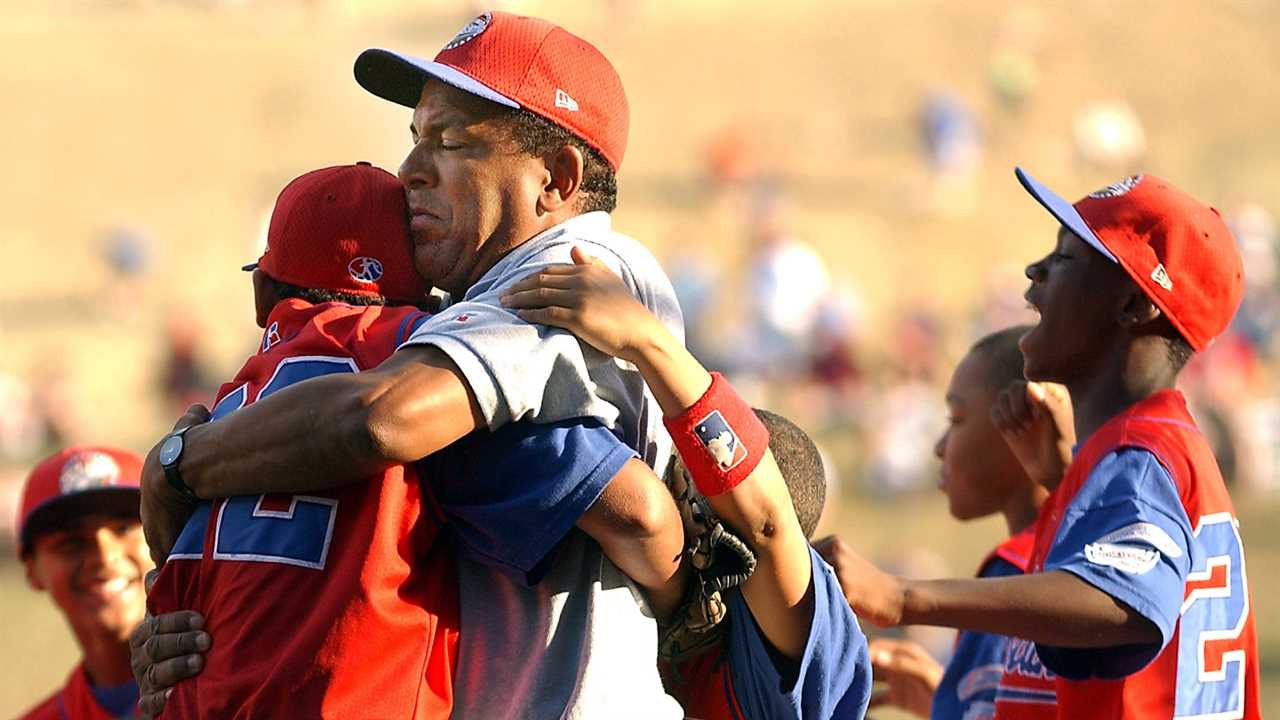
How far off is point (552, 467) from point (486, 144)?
0.62 meters

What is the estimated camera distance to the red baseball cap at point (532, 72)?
2.75 metres

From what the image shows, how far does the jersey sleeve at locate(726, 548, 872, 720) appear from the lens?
2.76m

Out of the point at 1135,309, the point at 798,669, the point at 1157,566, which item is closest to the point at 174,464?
the point at 798,669

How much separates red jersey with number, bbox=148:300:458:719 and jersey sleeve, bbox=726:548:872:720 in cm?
A: 52

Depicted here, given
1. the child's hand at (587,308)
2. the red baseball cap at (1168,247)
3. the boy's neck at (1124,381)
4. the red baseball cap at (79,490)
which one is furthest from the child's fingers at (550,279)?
the red baseball cap at (79,490)

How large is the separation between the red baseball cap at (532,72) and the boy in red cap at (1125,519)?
3.16 feet

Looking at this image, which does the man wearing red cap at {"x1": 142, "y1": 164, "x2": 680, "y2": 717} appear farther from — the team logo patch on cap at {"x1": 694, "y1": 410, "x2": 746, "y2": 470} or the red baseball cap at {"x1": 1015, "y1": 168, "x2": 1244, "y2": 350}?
the red baseball cap at {"x1": 1015, "y1": 168, "x2": 1244, "y2": 350}

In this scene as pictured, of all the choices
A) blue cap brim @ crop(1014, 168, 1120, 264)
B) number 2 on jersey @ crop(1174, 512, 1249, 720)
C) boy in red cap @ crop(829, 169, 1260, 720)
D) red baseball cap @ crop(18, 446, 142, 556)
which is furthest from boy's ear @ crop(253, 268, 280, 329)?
number 2 on jersey @ crop(1174, 512, 1249, 720)

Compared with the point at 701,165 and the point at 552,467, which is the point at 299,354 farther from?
the point at 701,165

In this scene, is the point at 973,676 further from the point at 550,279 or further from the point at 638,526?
the point at 550,279

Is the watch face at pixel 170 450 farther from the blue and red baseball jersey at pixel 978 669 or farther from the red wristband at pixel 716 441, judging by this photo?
the blue and red baseball jersey at pixel 978 669

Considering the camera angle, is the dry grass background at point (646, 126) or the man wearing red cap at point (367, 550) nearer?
the man wearing red cap at point (367, 550)

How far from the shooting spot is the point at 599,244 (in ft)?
9.15

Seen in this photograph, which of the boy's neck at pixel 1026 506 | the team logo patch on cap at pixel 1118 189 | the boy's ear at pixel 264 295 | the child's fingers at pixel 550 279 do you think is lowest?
the boy's neck at pixel 1026 506
